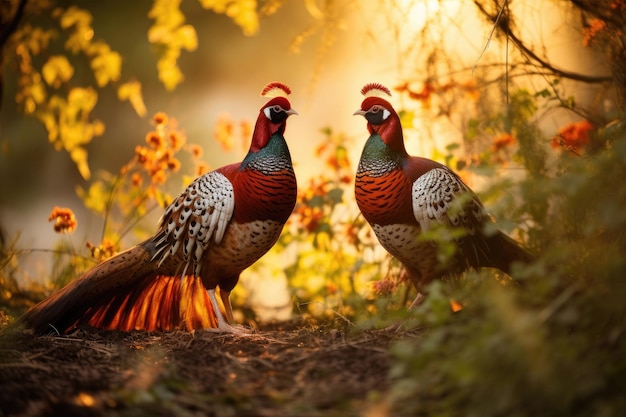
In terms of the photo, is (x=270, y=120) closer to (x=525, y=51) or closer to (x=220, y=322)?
(x=220, y=322)

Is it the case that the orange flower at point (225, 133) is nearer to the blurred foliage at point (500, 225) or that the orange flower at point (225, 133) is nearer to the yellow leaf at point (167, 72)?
the blurred foliage at point (500, 225)

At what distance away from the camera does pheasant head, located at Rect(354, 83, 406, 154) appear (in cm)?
358

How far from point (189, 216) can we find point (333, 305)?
1.26 m

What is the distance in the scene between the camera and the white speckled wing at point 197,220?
3662mm

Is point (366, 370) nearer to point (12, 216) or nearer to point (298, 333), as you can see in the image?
point (298, 333)

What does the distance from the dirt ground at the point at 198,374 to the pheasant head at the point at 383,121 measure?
0.93 metres

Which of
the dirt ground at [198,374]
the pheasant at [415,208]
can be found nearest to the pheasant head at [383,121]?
the pheasant at [415,208]

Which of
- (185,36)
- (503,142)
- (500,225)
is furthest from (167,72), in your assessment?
(500,225)

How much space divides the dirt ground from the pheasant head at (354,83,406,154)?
0.93 metres

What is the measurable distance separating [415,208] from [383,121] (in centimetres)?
48

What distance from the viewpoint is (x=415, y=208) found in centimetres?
342

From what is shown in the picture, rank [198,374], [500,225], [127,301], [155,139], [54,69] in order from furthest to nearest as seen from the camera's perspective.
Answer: [54,69]
[155,139]
[127,301]
[500,225]
[198,374]

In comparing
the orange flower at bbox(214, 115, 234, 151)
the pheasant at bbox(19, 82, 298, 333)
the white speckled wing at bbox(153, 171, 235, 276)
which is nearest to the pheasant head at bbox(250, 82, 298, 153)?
the pheasant at bbox(19, 82, 298, 333)

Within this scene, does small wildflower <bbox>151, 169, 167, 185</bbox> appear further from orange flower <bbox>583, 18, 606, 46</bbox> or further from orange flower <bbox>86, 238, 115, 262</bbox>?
orange flower <bbox>583, 18, 606, 46</bbox>
